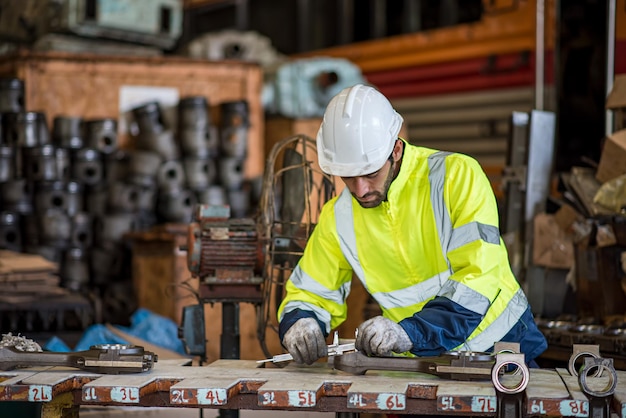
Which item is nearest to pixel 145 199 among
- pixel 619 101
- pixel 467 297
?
pixel 619 101

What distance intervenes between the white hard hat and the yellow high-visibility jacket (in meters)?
0.16

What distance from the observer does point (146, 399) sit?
275 cm

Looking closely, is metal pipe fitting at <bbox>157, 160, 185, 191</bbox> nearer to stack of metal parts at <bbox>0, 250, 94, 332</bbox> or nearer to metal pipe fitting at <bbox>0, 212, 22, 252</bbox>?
metal pipe fitting at <bbox>0, 212, 22, 252</bbox>

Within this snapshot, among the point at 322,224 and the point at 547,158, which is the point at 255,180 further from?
the point at 322,224

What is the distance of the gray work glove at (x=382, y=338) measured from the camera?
109 inches

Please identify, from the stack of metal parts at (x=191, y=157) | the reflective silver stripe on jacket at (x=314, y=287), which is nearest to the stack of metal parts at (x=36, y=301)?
the stack of metal parts at (x=191, y=157)

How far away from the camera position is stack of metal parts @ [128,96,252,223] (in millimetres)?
7578

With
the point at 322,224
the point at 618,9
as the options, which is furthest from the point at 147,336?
the point at 618,9

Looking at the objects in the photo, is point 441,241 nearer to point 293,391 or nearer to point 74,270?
point 293,391

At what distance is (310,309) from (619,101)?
7.86 ft

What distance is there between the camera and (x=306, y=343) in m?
2.96

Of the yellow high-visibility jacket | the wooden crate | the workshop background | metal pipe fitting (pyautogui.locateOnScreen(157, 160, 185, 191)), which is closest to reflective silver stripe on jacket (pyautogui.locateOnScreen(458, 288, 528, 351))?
the yellow high-visibility jacket

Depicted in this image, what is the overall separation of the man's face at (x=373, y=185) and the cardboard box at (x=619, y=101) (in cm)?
215

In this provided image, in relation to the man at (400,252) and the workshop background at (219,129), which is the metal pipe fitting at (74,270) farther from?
the man at (400,252)
